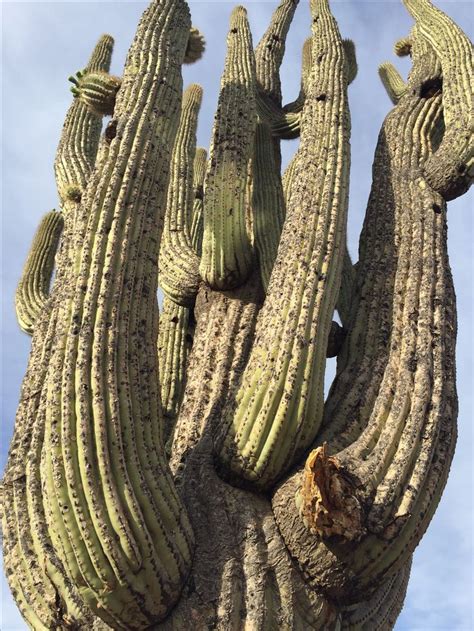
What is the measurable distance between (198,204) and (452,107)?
2245 millimetres

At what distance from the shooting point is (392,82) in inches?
218

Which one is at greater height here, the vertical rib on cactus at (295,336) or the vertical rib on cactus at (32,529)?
the vertical rib on cactus at (295,336)

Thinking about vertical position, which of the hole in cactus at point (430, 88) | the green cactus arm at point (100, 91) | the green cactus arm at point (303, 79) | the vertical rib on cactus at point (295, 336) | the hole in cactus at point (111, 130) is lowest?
the vertical rib on cactus at point (295, 336)

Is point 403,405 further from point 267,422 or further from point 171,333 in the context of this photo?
point 171,333

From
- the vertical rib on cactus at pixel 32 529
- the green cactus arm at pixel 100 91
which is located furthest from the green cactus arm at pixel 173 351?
the vertical rib on cactus at pixel 32 529

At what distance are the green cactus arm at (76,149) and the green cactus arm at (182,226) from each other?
54 cm

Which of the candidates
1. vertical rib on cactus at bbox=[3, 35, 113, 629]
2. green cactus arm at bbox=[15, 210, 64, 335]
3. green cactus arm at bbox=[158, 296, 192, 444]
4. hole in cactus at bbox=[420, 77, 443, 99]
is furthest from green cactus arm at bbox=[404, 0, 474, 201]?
green cactus arm at bbox=[15, 210, 64, 335]

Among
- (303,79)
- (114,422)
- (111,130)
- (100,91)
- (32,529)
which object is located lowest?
(32,529)

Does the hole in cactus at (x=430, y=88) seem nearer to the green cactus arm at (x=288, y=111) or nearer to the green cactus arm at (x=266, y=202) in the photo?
the green cactus arm at (x=288, y=111)

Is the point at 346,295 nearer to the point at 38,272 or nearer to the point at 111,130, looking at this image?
the point at 111,130

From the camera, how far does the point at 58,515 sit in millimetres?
2658

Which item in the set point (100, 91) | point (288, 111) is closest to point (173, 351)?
point (100, 91)

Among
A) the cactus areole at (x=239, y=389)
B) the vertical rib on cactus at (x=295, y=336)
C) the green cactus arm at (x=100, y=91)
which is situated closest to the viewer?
the cactus areole at (x=239, y=389)

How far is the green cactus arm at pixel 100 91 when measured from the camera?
13.0 feet
